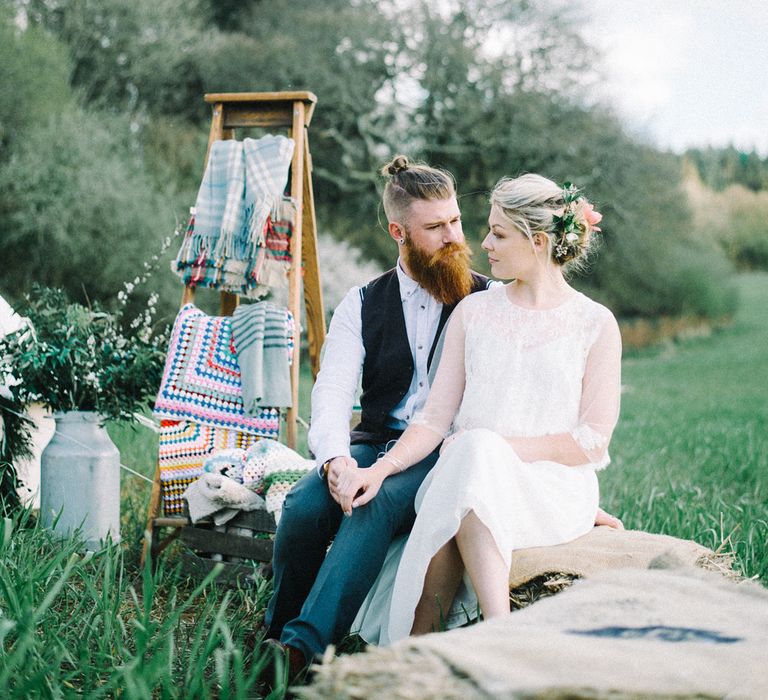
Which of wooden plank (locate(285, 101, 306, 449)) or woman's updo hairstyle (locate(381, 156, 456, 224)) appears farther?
wooden plank (locate(285, 101, 306, 449))

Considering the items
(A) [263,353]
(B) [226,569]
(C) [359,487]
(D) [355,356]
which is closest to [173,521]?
(B) [226,569]

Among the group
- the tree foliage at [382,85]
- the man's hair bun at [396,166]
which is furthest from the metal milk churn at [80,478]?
the tree foliage at [382,85]

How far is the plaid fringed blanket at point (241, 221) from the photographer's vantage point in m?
3.97

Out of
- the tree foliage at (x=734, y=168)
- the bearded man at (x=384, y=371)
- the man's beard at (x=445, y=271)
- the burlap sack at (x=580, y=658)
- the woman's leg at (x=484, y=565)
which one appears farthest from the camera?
the tree foliage at (x=734, y=168)

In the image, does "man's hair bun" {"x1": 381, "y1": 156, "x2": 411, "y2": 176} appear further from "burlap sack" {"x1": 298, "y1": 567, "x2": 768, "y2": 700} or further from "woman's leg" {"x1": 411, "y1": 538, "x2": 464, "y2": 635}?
"burlap sack" {"x1": 298, "y1": 567, "x2": 768, "y2": 700}

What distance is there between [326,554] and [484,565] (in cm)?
60

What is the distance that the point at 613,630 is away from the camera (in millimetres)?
1445

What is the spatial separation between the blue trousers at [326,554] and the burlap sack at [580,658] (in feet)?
3.39

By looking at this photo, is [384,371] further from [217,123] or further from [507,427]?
[217,123]

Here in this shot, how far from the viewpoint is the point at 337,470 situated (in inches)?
108

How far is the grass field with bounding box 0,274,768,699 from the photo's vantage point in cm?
197

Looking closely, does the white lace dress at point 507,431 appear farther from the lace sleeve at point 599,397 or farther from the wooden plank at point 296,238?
the wooden plank at point 296,238

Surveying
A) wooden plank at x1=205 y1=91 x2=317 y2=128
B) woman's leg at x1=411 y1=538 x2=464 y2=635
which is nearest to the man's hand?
woman's leg at x1=411 y1=538 x2=464 y2=635

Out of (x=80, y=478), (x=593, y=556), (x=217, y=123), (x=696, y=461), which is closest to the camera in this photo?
(x=593, y=556)
